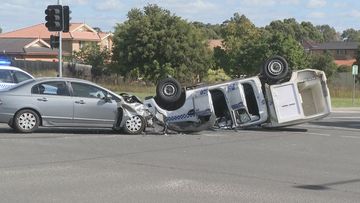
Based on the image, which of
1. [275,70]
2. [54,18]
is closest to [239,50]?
[54,18]

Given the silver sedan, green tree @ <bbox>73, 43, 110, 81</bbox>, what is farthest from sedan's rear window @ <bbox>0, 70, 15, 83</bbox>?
green tree @ <bbox>73, 43, 110, 81</bbox>

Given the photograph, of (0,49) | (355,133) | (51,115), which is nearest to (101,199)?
(51,115)

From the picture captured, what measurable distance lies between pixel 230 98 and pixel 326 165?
608 cm

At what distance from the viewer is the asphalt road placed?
317 inches

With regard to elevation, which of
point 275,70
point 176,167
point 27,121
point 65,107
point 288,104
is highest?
point 275,70

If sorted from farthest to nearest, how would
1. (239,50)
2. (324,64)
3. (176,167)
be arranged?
(324,64), (239,50), (176,167)

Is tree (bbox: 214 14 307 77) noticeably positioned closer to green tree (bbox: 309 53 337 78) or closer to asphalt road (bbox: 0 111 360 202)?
green tree (bbox: 309 53 337 78)

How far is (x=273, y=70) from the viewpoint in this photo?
56.7 feet

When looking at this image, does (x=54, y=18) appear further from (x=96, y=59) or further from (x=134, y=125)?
(x=96, y=59)

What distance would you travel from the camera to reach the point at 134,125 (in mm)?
15781

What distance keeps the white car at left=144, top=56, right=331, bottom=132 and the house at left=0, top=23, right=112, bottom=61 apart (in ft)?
222

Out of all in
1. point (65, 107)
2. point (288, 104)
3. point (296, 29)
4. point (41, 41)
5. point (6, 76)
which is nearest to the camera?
point (65, 107)

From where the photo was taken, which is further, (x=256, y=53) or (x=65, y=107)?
(x=256, y=53)

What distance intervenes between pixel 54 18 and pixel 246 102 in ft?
36.6
